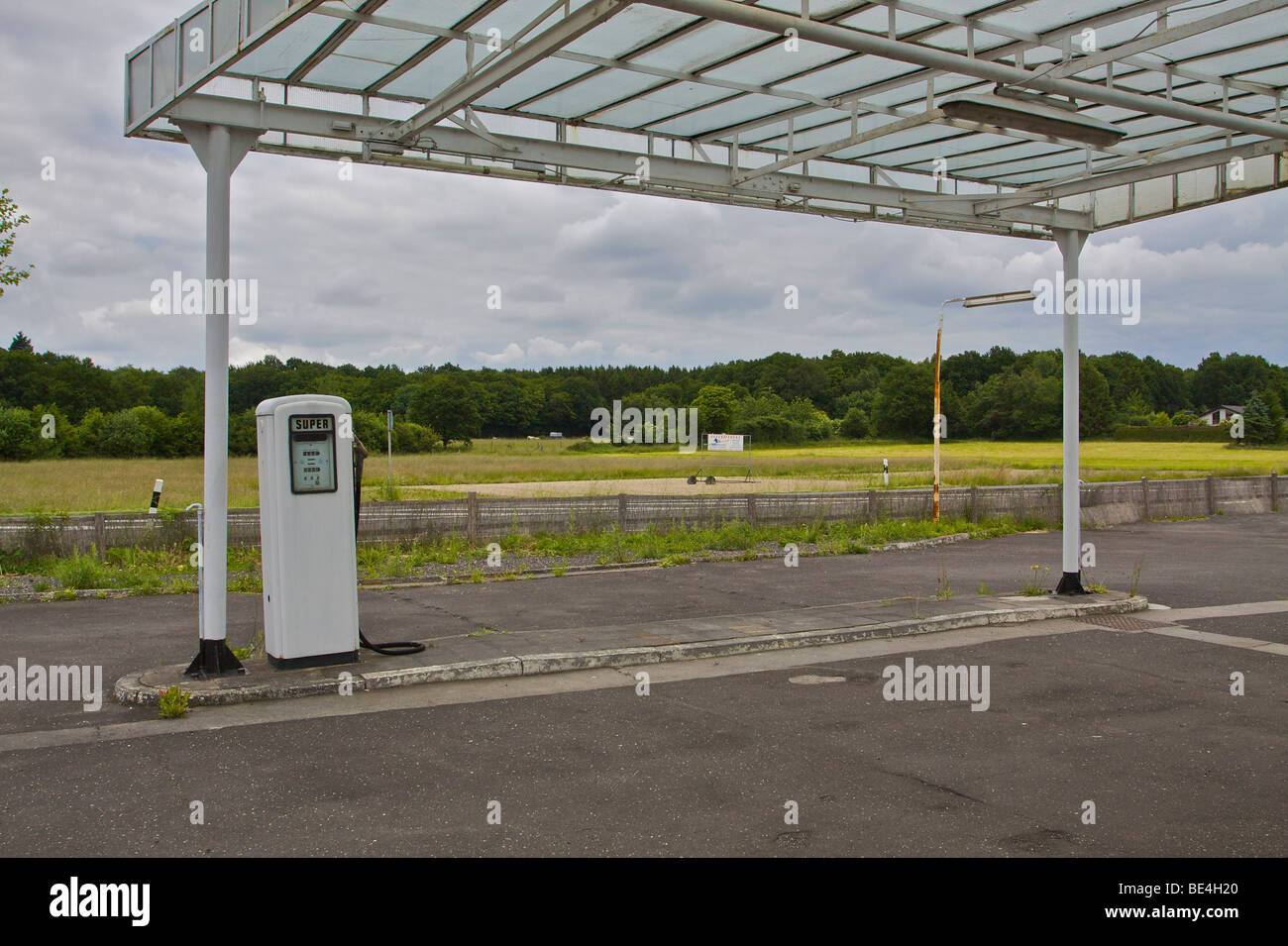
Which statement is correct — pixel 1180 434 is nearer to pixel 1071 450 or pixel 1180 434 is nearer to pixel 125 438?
pixel 125 438

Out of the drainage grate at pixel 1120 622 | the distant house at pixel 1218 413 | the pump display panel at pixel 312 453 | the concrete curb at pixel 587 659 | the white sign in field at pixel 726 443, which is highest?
the distant house at pixel 1218 413

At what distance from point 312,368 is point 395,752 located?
90204 mm

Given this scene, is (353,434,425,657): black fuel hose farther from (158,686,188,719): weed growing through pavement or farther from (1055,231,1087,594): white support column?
(1055,231,1087,594): white support column

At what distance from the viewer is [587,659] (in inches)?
364

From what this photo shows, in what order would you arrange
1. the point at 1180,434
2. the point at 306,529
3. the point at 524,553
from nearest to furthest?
the point at 306,529
the point at 524,553
the point at 1180,434

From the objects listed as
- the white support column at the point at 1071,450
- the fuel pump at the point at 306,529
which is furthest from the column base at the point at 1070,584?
the fuel pump at the point at 306,529

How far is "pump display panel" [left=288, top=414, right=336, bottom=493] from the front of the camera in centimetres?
853

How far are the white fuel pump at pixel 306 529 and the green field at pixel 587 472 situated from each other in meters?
13.8

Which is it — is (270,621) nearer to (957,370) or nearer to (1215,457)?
A: (1215,457)

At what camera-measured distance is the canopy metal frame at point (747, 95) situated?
7.92 m

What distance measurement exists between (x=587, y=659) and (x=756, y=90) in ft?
18.4

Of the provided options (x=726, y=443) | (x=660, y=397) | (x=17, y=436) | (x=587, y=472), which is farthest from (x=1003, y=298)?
(x=660, y=397)

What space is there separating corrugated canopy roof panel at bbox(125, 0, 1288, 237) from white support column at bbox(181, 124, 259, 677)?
282 mm

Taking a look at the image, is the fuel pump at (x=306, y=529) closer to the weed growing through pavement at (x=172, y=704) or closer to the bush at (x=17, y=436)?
the weed growing through pavement at (x=172, y=704)
